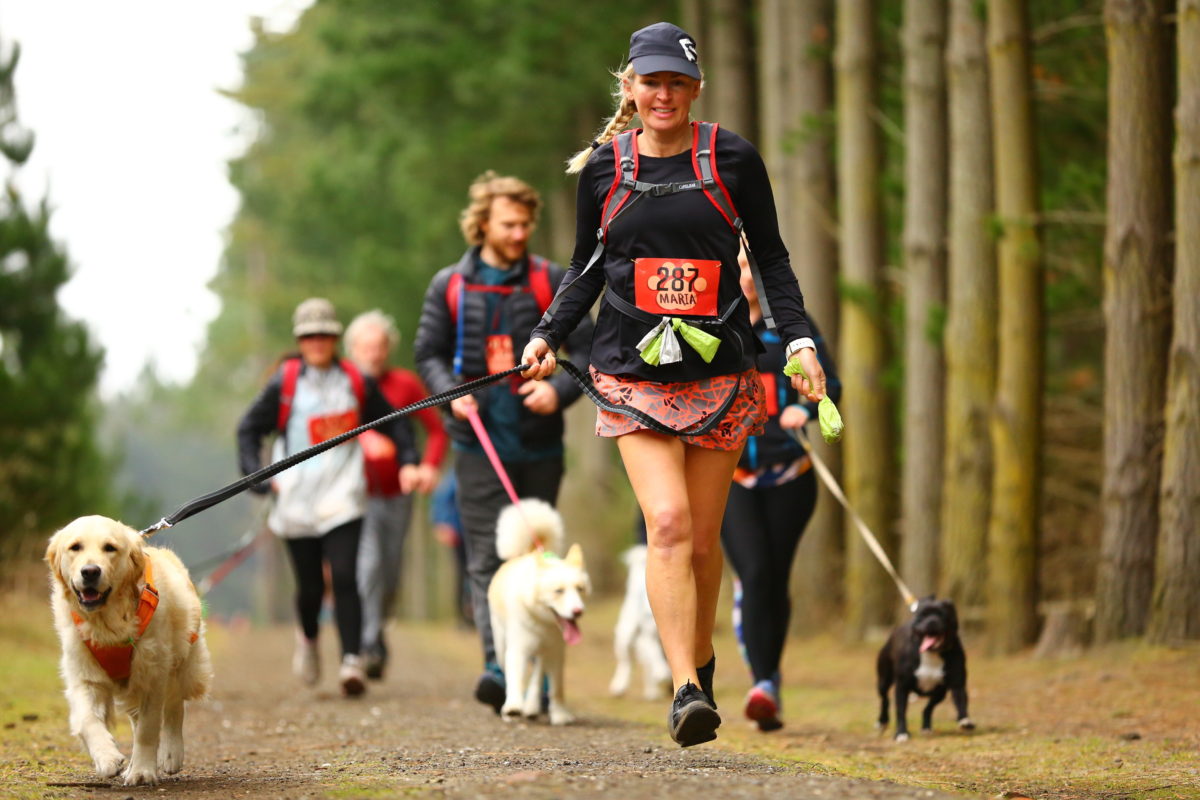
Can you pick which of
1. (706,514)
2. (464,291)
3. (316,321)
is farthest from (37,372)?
(706,514)

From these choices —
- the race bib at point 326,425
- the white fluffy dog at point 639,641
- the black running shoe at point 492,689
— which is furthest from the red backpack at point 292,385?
the black running shoe at point 492,689

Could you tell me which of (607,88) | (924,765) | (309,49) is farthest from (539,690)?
(309,49)

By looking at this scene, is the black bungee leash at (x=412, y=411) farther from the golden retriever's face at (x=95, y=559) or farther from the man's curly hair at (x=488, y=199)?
the man's curly hair at (x=488, y=199)

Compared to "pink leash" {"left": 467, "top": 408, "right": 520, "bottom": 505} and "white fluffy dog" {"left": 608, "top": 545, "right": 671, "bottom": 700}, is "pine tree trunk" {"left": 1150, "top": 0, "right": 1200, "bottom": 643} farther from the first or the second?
"pink leash" {"left": 467, "top": 408, "right": 520, "bottom": 505}

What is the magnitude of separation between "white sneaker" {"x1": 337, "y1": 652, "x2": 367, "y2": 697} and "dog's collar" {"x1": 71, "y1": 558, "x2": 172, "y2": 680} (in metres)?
4.27

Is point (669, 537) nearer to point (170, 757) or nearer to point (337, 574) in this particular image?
point (170, 757)

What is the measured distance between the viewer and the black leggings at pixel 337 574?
9812mm

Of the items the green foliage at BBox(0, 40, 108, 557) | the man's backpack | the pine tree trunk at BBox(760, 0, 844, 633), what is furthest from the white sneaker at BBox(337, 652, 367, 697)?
the green foliage at BBox(0, 40, 108, 557)

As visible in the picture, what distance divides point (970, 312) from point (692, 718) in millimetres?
8007

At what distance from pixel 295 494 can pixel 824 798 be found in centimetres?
587

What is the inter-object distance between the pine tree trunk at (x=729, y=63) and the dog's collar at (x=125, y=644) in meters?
13.4

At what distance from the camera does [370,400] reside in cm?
1006

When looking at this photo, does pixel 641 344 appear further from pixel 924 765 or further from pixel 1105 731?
pixel 1105 731

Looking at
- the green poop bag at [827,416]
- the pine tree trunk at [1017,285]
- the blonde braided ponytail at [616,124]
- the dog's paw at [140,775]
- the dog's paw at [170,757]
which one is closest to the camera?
the green poop bag at [827,416]
